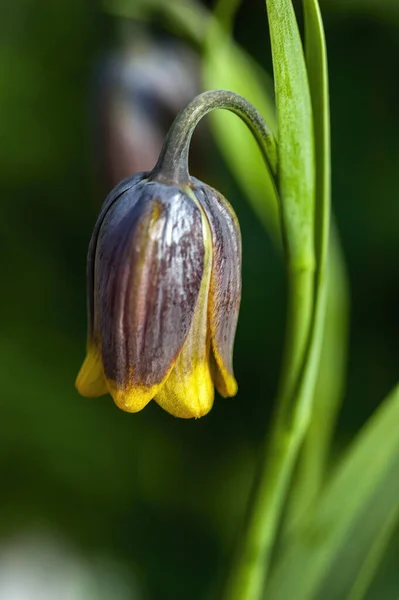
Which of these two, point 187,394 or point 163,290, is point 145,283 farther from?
point 187,394

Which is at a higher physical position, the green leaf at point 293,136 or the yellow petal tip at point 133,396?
the green leaf at point 293,136

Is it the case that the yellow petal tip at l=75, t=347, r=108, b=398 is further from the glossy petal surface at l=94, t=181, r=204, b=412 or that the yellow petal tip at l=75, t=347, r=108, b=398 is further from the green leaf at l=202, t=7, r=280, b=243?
the green leaf at l=202, t=7, r=280, b=243

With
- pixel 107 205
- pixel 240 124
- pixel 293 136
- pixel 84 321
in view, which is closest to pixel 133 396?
pixel 107 205

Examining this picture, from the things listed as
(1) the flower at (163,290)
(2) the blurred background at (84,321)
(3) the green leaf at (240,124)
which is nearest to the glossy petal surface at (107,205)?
(1) the flower at (163,290)

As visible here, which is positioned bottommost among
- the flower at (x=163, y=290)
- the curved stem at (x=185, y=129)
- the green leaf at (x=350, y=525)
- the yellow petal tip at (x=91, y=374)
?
the green leaf at (x=350, y=525)

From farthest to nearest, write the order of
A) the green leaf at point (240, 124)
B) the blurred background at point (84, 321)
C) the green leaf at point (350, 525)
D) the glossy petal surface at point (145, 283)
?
1. the blurred background at point (84, 321)
2. the green leaf at point (240, 124)
3. the green leaf at point (350, 525)
4. the glossy petal surface at point (145, 283)

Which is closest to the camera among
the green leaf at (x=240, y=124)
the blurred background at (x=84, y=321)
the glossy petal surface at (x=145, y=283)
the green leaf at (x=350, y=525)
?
the glossy petal surface at (x=145, y=283)

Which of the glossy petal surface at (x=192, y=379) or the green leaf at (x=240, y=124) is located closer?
the glossy petal surface at (x=192, y=379)

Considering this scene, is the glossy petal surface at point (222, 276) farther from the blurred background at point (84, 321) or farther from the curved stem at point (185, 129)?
the blurred background at point (84, 321)
